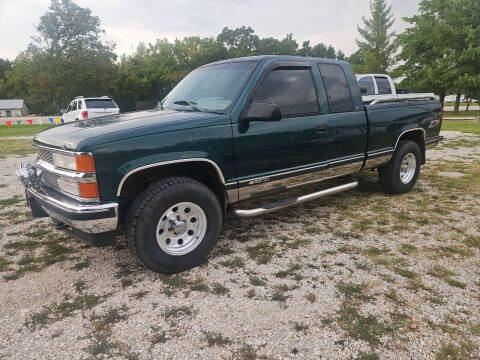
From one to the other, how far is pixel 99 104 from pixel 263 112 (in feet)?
50.4

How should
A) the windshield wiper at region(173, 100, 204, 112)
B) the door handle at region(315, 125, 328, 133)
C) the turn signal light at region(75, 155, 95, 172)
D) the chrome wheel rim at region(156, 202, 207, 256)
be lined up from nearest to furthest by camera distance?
the turn signal light at region(75, 155, 95, 172), the chrome wheel rim at region(156, 202, 207, 256), the windshield wiper at region(173, 100, 204, 112), the door handle at region(315, 125, 328, 133)

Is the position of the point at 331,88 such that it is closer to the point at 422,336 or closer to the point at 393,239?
the point at 393,239

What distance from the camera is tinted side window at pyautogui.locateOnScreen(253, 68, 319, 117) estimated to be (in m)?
3.59

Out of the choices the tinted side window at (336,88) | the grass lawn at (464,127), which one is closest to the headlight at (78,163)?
the tinted side window at (336,88)

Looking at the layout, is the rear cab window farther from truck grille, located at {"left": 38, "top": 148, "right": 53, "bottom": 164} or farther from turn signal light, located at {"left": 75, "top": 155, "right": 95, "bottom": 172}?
turn signal light, located at {"left": 75, "top": 155, "right": 95, "bottom": 172}

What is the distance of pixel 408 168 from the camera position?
554 cm

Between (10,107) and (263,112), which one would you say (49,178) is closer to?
(263,112)

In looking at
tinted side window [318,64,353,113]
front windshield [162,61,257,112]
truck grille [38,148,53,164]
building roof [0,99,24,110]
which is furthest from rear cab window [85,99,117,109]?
building roof [0,99,24,110]

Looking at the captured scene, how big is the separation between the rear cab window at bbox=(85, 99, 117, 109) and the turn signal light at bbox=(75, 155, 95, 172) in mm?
14580

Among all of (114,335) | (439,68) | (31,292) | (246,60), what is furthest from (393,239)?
(439,68)

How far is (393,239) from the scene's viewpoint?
3.79 m

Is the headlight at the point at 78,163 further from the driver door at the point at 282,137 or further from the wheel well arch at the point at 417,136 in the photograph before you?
the wheel well arch at the point at 417,136

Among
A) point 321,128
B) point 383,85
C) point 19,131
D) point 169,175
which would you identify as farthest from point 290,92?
point 19,131

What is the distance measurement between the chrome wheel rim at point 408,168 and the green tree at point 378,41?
3796cm
